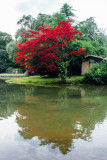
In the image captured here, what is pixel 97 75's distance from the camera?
14.4 m

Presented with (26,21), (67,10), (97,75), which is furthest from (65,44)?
(26,21)

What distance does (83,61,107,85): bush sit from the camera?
1428 centimetres

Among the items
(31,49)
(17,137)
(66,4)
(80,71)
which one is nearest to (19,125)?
(17,137)

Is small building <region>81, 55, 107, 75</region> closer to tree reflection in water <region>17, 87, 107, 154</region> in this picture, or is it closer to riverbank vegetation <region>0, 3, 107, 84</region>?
riverbank vegetation <region>0, 3, 107, 84</region>

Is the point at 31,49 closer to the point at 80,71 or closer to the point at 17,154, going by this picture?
the point at 80,71

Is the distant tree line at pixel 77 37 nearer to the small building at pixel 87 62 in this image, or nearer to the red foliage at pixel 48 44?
the small building at pixel 87 62

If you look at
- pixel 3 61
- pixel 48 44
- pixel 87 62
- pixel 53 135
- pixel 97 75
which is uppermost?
pixel 48 44

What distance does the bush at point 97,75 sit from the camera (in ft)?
46.9

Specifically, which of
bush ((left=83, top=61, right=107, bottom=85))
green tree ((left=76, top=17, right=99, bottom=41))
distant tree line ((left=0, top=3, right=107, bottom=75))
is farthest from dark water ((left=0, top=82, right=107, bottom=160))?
green tree ((left=76, top=17, right=99, bottom=41))

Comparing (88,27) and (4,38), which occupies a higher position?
(4,38)

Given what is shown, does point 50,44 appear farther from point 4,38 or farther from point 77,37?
point 4,38

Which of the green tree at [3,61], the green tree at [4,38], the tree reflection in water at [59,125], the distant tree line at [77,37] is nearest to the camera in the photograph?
the tree reflection in water at [59,125]

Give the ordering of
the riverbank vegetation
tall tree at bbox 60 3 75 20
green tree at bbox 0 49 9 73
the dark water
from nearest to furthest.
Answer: the dark water < the riverbank vegetation < tall tree at bbox 60 3 75 20 < green tree at bbox 0 49 9 73

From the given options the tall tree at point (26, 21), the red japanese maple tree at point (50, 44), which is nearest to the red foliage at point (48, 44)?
the red japanese maple tree at point (50, 44)
